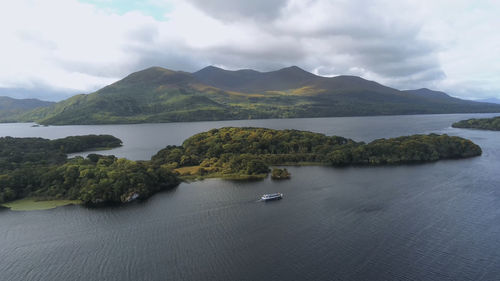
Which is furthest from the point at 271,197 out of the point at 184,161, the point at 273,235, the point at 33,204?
the point at 33,204

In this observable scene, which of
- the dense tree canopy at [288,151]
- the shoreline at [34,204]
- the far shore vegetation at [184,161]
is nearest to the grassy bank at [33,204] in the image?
the shoreline at [34,204]

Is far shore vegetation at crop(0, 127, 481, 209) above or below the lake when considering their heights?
above

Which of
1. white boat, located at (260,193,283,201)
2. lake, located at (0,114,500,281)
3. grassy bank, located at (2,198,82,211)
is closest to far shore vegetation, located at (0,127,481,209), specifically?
grassy bank, located at (2,198,82,211)

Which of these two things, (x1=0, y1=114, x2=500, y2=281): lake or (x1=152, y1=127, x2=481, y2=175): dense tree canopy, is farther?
(x1=152, y1=127, x2=481, y2=175): dense tree canopy

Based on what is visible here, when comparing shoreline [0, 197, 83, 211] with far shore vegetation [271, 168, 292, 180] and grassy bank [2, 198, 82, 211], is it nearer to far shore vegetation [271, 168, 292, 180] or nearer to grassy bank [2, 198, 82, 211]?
grassy bank [2, 198, 82, 211]

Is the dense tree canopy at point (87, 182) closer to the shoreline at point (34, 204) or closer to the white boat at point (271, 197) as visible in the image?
the shoreline at point (34, 204)
